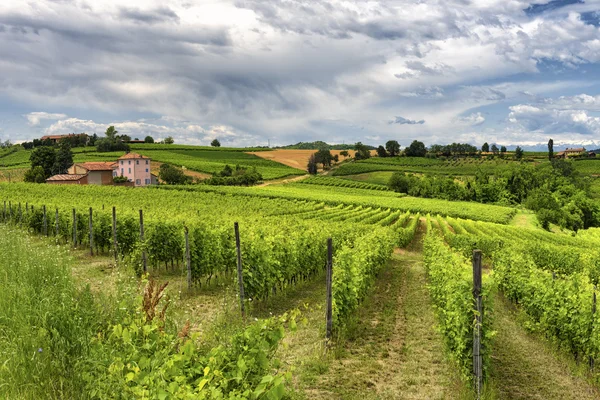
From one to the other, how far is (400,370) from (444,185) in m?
90.3

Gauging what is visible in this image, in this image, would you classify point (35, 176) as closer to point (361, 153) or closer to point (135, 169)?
point (135, 169)

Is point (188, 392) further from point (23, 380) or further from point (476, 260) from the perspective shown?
point (476, 260)

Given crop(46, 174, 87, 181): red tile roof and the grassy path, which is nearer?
the grassy path

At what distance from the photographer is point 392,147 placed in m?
152

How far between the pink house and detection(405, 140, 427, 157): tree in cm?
10075

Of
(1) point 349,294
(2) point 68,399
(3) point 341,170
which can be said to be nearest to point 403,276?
(1) point 349,294

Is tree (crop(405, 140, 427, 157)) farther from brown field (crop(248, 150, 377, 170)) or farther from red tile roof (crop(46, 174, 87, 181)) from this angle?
red tile roof (crop(46, 174, 87, 181))

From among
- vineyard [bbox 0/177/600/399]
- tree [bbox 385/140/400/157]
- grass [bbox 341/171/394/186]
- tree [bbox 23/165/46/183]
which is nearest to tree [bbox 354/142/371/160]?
tree [bbox 385/140/400/157]

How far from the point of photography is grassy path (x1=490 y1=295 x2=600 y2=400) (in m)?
7.71

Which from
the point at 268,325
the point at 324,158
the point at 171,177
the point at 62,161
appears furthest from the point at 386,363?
the point at 324,158

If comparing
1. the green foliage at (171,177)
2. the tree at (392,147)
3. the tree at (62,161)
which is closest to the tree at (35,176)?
the tree at (62,161)

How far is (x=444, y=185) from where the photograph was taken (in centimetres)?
9212

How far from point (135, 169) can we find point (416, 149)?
4251 inches

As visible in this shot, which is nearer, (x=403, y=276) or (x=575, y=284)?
(x=575, y=284)
